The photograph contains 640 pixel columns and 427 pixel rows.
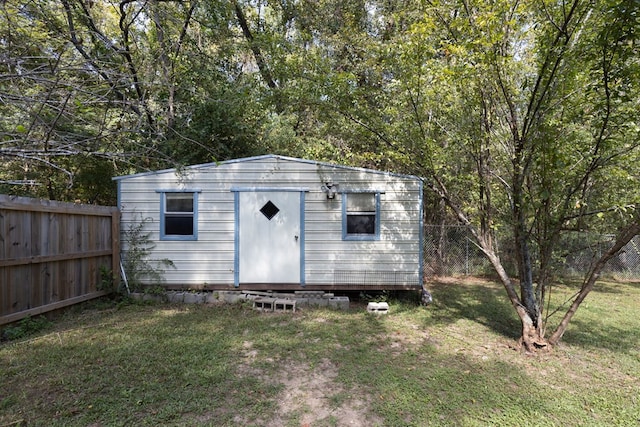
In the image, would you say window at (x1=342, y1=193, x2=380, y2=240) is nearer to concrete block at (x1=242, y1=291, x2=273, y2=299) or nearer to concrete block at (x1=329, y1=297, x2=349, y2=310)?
concrete block at (x1=329, y1=297, x2=349, y2=310)

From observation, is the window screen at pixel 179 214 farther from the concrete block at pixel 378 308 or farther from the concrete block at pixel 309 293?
the concrete block at pixel 378 308

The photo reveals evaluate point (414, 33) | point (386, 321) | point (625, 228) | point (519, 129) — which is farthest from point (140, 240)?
point (625, 228)

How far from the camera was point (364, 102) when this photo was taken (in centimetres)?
577

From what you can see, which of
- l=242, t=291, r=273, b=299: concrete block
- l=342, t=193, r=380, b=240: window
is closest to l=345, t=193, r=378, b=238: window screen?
l=342, t=193, r=380, b=240: window

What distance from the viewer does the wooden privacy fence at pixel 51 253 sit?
4156 mm

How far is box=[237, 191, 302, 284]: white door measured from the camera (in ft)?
21.2

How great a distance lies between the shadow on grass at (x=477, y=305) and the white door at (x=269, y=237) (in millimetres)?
2737

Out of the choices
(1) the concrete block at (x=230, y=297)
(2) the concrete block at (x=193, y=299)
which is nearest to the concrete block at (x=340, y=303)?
(1) the concrete block at (x=230, y=297)

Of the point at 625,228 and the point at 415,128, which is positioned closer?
the point at 625,228

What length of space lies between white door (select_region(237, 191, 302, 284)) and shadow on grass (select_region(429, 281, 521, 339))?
2.74 m

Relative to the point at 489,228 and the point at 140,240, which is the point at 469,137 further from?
the point at 140,240

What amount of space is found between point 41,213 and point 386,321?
513 centimetres

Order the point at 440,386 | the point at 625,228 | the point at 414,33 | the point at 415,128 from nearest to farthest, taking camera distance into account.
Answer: the point at 440,386, the point at 625,228, the point at 414,33, the point at 415,128

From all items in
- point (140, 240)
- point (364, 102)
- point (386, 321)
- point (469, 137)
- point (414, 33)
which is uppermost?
point (414, 33)
